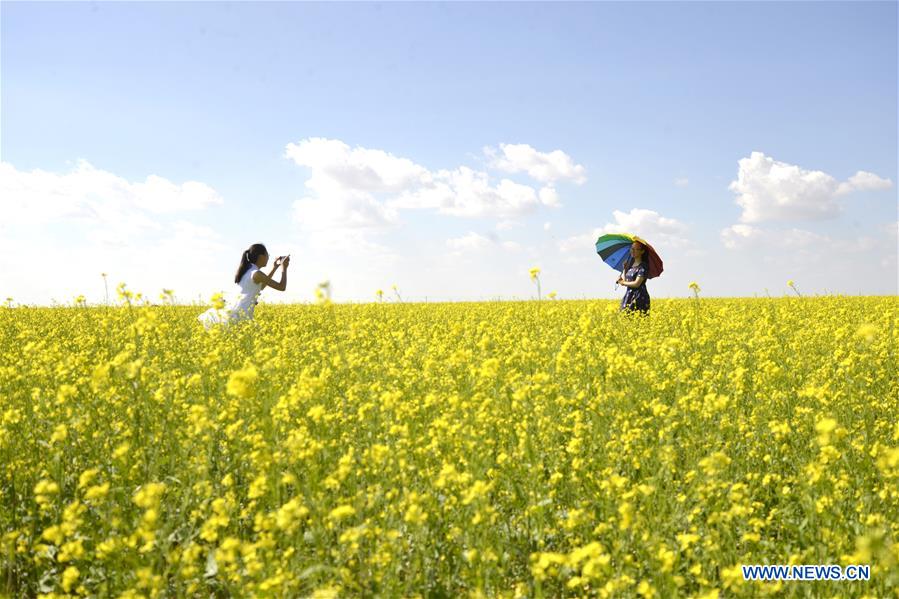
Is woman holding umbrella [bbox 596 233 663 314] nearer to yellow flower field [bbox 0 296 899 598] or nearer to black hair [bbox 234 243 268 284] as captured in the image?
yellow flower field [bbox 0 296 899 598]

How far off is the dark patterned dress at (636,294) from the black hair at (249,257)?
20.1ft

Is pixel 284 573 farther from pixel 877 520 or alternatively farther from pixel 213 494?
pixel 877 520

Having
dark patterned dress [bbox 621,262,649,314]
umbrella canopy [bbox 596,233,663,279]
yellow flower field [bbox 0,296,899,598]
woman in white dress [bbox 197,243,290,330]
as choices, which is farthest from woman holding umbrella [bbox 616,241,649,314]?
woman in white dress [bbox 197,243,290,330]

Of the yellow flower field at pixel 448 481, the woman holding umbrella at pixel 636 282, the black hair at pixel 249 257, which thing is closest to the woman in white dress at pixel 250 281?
the black hair at pixel 249 257

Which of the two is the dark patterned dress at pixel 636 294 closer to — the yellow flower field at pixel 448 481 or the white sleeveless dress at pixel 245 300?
the yellow flower field at pixel 448 481

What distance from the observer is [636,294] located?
11.3m

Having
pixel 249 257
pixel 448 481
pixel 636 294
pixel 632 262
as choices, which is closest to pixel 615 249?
pixel 632 262

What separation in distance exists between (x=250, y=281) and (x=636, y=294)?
6.50 metres

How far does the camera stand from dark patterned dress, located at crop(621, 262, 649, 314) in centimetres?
1120

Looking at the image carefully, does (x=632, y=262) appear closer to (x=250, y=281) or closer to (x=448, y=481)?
(x=250, y=281)

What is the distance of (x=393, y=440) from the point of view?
14.4 feet

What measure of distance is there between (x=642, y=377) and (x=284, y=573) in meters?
4.00

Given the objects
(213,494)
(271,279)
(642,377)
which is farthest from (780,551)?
(271,279)

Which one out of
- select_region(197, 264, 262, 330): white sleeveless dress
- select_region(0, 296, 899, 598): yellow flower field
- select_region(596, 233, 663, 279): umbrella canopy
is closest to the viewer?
select_region(0, 296, 899, 598): yellow flower field
